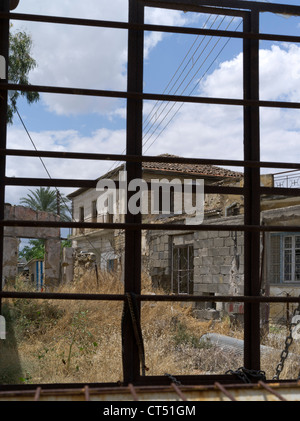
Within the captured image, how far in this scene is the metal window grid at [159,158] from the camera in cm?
323

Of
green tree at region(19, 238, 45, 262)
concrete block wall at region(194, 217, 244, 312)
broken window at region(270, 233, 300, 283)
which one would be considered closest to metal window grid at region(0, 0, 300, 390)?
concrete block wall at region(194, 217, 244, 312)

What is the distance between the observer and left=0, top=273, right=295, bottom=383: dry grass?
22.3 ft

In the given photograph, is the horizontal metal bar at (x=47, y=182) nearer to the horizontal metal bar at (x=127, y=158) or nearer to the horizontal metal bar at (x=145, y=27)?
the horizontal metal bar at (x=127, y=158)

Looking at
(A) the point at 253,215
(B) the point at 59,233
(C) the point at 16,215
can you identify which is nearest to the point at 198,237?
(B) the point at 59,233

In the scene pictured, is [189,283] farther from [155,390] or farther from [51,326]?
[155,390]

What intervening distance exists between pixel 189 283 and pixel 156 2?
A: 13.8 metres

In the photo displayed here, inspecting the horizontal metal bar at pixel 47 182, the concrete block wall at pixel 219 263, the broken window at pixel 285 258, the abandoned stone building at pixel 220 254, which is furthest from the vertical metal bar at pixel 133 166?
the broken window at pixel 285 258

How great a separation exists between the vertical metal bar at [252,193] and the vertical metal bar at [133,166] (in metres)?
0.73

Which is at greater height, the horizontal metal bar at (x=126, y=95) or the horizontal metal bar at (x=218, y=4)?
the horizontal metal bar at (x=218, y=4)

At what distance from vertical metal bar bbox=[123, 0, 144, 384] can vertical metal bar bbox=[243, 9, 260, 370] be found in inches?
28.8

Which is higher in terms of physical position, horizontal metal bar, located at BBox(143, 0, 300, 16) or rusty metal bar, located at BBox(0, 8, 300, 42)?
horizontal metal bar, located at BBox(143, 0, 300, 16)

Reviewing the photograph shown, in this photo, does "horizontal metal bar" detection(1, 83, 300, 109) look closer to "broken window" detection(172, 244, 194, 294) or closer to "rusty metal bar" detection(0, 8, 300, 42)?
"rusty metal bar" detection(0, 8, 300, 42)

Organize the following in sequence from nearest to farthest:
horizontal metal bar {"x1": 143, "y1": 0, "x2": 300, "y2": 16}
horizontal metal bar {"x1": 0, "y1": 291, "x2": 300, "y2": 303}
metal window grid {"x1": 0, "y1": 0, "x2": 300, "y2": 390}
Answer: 1. horizontal metal bar {"x1": 0, "y1": 291, "x2": 300, "y2": 303}
2. metal window grid {"x1": 0, "y1": 0, "x2": 300, "y2": 390}
3. horizontal metal bar {"x1": 143, "y1": 0, "x2": 300, "y2": 16}

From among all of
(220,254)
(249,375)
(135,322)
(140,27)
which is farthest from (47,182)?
(220,254)
